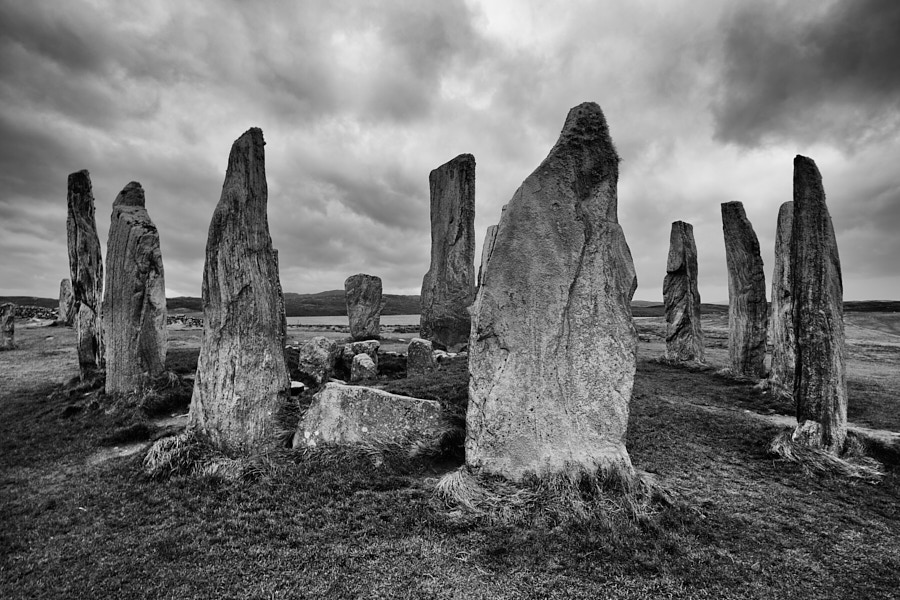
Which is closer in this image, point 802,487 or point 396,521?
point 396,521

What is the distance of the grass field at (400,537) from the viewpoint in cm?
349

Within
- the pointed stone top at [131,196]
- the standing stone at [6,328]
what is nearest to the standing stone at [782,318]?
the pointed stone top at [131,196]

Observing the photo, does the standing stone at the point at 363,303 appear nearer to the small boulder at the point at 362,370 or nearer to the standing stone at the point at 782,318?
the small boulder at the point at 362,370

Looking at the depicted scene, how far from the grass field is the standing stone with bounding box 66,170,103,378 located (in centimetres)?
652

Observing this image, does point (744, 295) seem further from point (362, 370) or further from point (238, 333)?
point (238, 333)

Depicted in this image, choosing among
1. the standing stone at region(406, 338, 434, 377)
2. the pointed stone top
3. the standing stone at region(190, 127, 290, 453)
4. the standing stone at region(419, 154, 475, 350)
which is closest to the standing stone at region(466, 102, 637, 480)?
the standing stone at region(190, 127, 290, 453)

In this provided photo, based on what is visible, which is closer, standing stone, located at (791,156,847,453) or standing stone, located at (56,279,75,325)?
standing stone, located at (791,156,847,453)

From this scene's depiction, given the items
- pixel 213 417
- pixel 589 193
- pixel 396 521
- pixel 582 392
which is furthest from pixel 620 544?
pixel 213 417

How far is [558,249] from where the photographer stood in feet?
17.9

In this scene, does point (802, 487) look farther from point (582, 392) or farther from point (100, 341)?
point (100, 341)

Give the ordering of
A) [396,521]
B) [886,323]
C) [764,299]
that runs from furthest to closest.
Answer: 1. [886,323]
2. [764,299]
3. [396,521]

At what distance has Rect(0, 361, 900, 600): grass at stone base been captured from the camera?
11.4 feet

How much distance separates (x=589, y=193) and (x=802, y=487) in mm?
4621

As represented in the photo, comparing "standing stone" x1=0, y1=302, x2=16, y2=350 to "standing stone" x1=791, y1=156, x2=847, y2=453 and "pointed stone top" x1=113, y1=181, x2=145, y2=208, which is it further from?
"standing stone" x1=791, y1=156, x2=847, y2=453
